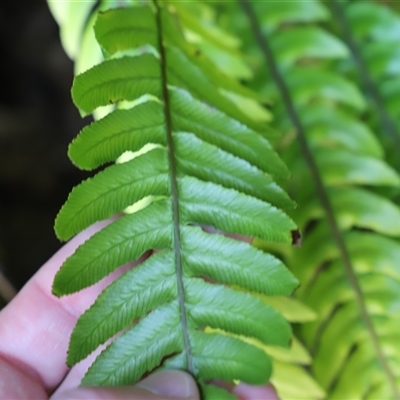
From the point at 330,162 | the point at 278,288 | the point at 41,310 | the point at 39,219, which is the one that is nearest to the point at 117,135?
the point at 278,288

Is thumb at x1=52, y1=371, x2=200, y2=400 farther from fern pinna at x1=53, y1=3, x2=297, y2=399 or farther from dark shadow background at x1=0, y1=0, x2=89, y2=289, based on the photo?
dark shadow background at x1=0, y1=0, x2=89, y2=289

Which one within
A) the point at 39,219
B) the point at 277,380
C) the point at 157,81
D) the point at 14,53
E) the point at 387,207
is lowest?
the point at 277,380

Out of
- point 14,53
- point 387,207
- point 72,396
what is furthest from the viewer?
point 14,53

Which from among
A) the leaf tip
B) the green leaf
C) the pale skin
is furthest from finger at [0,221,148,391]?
the green leaf

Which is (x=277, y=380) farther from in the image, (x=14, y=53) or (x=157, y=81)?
(x=14, y=53)

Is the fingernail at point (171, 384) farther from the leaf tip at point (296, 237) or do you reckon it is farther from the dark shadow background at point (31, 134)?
the dark shadow background at point (31, 134)

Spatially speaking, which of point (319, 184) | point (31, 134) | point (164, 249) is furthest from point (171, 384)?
point (31, 134)

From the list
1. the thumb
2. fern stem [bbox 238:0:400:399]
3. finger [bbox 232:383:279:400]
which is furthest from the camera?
fern stem [bbox 238:0:400:399]
